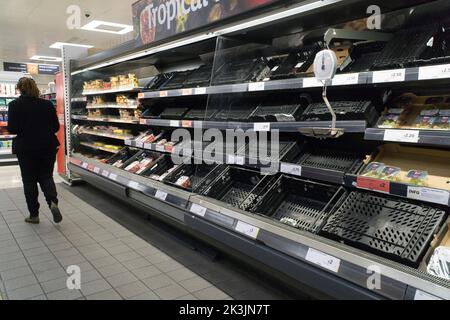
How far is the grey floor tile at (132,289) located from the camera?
2332 mm

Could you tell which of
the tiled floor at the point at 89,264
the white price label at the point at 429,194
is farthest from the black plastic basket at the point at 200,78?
the white price label at the point at 429,194

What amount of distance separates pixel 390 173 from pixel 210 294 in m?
A: 1.37

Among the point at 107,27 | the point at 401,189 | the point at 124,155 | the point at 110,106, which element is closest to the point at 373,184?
the point at 401,189

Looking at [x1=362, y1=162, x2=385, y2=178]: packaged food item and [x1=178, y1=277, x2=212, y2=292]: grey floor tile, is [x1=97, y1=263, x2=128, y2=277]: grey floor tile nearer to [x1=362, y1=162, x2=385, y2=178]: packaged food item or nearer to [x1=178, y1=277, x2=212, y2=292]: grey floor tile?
[x1=178, y1=277, x2=212, y2=292]: grey floor tile

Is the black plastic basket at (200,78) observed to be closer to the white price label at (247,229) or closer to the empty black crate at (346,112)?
the empty black crate at (346,112)

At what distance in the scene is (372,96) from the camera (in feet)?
6.50

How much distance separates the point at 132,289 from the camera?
2.40 metres

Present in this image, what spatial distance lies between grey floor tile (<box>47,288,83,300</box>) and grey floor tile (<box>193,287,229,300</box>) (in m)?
0.79

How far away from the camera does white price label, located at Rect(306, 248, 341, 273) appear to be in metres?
1.63

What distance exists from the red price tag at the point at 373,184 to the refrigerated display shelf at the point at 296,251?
32 centimetres

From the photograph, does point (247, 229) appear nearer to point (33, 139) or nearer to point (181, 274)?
point (181, 274)

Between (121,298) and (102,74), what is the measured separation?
175 inches
